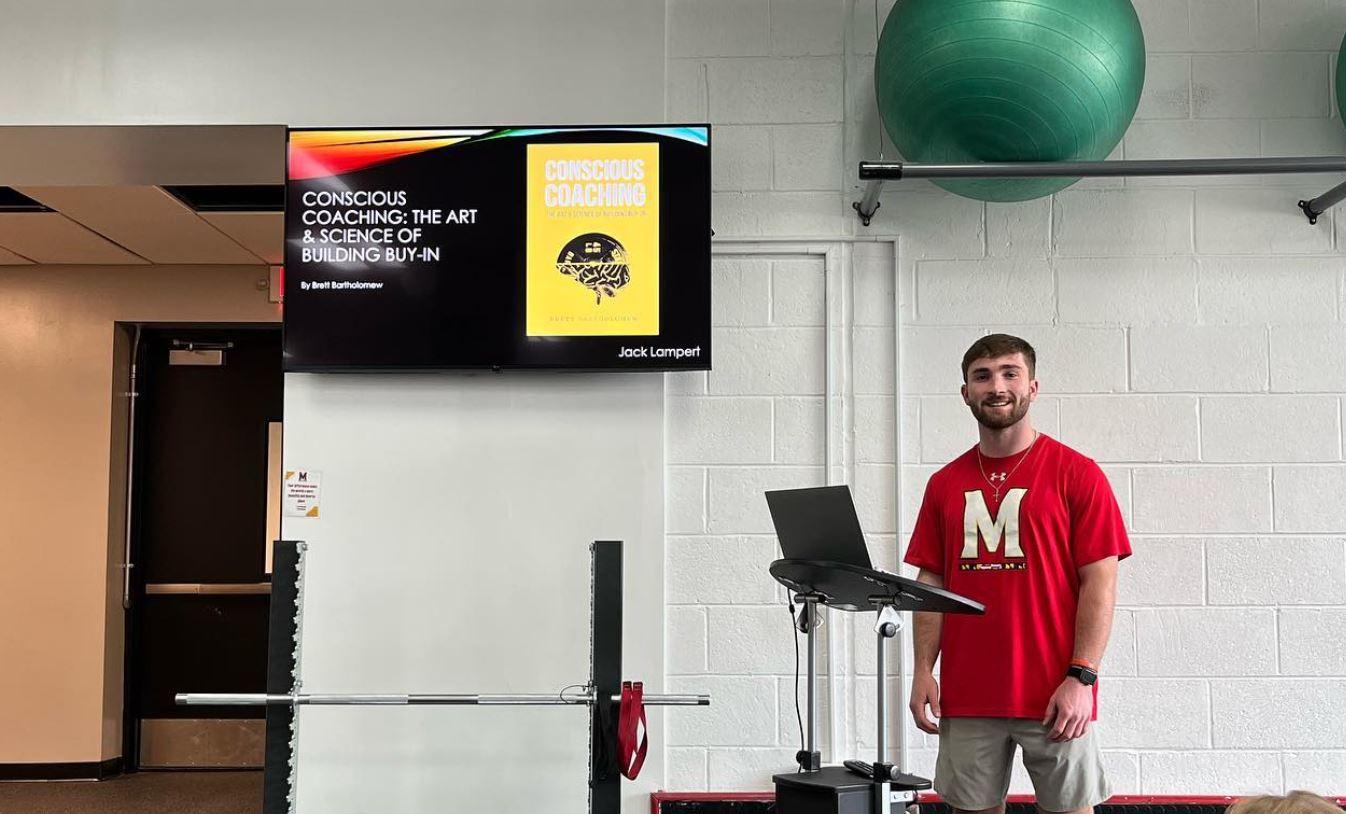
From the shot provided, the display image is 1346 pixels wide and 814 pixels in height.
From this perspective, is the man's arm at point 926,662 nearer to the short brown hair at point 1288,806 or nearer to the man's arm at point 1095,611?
the man's arm at point 1095,611

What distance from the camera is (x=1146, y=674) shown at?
336cm

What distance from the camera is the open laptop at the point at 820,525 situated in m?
2.40

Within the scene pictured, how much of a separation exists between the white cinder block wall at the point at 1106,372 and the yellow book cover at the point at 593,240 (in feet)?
0.79

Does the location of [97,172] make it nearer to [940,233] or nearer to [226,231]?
[226,231]

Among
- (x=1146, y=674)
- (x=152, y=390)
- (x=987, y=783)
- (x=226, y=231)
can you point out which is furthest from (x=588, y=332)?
(x=152, y=390)

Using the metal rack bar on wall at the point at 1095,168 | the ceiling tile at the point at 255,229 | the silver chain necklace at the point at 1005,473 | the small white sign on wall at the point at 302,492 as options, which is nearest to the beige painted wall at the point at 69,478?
the ceiling tile at the point at 255,229

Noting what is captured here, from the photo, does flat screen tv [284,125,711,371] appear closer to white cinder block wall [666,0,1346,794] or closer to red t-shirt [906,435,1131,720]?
white cinder block wall [666,0,1346,794]

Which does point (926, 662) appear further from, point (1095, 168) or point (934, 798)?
point (1095, 168)

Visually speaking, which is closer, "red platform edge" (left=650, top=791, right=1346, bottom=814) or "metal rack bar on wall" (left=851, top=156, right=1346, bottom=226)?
"metal rack bar on wall" (left=851, top=156, right=1346, bottom=226)

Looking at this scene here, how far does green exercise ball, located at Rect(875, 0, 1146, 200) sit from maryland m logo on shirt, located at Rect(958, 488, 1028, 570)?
93 cm

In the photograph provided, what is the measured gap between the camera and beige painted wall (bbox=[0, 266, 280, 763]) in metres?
5.91

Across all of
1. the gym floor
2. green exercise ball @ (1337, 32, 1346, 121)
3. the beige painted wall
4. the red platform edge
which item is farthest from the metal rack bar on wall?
the beige painted wall

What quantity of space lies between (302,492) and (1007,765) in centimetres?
209

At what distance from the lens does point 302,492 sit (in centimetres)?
348
